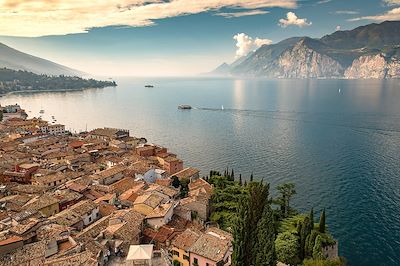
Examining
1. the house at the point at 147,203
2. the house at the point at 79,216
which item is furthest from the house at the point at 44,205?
the house at the point at 147,203

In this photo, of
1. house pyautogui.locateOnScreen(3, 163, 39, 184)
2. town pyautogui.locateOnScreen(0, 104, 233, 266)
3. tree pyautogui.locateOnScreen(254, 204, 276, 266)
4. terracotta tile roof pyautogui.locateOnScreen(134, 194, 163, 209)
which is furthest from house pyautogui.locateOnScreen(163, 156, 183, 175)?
→ tree pyautogui.locateOnScreen(254, 204, 276, 266)

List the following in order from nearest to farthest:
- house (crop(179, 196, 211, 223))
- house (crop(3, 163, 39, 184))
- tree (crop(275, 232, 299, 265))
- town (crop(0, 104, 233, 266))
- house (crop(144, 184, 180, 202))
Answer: town (crop(0, 104, 233, 266)), tree (crop(275, 232, 299, 265)), house (crop(144, 184, 180, 202)), house (crop(179, 196, 211, 223)), house (crop(3, 163, 39, 184))

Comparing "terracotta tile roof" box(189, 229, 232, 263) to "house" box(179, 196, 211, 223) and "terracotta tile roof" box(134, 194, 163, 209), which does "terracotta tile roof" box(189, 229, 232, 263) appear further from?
"house" box(179, 196, 211, 223)

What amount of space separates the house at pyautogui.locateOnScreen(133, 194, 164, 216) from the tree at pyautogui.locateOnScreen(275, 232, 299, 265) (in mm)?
17446

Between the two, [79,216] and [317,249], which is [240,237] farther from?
[79,216]

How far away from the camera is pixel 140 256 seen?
2577 centimetres

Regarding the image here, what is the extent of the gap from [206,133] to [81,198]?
85655 millimetres

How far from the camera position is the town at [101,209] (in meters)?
29.5

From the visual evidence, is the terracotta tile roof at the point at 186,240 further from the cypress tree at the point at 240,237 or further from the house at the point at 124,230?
the cypress tree at the point at 240,237

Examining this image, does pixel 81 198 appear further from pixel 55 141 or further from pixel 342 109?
pixel 342 109

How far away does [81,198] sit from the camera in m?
51.5

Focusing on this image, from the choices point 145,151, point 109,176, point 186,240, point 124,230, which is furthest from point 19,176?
point 186,240

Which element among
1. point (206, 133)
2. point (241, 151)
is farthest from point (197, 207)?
point (206, 133)

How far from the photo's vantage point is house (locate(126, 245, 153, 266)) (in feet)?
83.5
